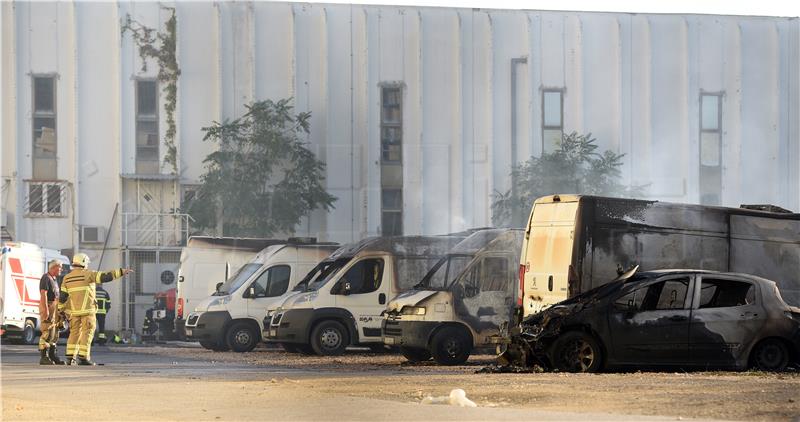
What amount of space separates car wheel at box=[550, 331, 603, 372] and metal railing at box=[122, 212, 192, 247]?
70.5 feet

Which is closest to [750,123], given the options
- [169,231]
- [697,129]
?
[697,129]

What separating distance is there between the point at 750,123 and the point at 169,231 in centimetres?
1451

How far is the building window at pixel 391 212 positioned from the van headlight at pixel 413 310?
15648 millimetres

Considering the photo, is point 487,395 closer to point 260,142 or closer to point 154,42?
point 260,142

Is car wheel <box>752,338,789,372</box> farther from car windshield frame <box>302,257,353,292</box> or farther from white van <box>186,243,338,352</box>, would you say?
white van <box>186,243,338,352</box>

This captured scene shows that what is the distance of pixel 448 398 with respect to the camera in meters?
→ 14.5

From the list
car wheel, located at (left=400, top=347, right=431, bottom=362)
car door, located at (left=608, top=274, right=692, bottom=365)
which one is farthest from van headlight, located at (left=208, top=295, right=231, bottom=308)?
car door, located at (left=608, top=274, right=692, bottom=365)

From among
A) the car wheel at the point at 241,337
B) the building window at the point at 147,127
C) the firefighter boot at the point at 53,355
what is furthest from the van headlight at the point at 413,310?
the building window at the point at 147,127

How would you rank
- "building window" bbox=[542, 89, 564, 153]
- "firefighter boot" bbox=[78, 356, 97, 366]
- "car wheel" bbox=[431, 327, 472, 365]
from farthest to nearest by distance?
"building window" bbox=[542, 89, 564, 153], "car wheel" bbox=[431, 327, 472, 365], "firefighter boot" bbox=[78, 356, 97, 366]

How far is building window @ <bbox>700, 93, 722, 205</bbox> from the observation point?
39406mm

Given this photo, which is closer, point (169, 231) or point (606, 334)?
point (606, 334)

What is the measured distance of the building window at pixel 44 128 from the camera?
3938cm

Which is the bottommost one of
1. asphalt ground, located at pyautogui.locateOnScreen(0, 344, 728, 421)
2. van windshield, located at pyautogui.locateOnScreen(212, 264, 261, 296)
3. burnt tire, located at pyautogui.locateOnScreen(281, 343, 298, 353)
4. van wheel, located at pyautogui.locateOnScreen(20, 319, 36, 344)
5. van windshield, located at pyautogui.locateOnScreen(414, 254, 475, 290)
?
van wheel, located at pyautogui.locateOnScreen(20, 319, 36, 344)

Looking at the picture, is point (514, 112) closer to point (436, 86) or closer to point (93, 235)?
point (436, 86)
